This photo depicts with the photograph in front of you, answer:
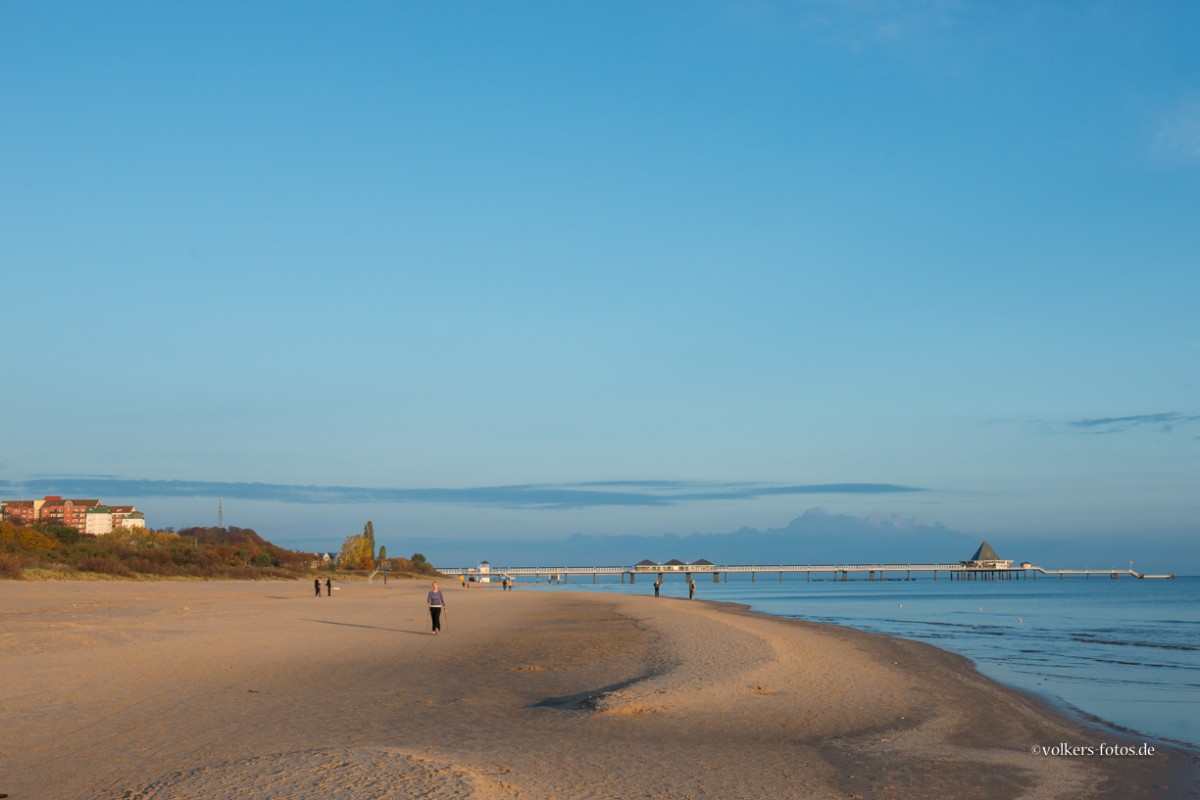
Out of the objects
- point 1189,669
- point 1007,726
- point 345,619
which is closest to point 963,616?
point 1189,669

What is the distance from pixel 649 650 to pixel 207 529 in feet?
503

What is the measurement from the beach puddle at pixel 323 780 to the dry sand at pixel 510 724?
34mm

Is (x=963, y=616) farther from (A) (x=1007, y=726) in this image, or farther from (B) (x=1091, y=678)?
(A) (x=1007, y=726)

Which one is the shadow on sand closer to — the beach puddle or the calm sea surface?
the calm sea surface

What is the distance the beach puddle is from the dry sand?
0.03 meters

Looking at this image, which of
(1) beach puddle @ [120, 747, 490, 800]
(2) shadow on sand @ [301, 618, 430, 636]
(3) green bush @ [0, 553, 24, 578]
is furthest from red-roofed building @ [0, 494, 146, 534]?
(1) beach puddle @ [120, 747, 490, 800]

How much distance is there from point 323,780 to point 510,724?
4.50 m

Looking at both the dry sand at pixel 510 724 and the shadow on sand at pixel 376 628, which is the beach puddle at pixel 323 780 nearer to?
the dry sand at pixel 510 724

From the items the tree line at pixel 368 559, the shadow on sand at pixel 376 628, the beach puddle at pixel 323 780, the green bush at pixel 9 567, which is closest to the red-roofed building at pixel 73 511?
the tree line at pixel 368 559

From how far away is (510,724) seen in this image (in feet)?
39.9

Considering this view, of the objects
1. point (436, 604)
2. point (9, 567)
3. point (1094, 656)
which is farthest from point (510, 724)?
point (9, 567)

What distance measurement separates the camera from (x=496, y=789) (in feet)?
26.3

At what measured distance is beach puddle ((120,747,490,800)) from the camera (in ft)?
24.7

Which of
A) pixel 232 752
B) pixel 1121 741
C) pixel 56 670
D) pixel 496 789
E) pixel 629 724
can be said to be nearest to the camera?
pixel 496 789
